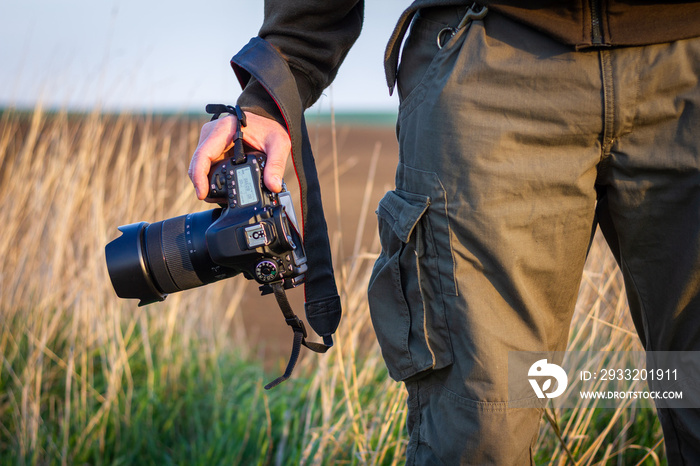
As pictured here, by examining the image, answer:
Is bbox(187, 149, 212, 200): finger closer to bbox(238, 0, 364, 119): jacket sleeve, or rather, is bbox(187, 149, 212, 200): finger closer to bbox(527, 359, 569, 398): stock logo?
bbox(238, 0, 364, 119): jacket sleeve

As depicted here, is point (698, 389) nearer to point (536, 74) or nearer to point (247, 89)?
point (536, 74)

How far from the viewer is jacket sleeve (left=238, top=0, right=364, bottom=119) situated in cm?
101

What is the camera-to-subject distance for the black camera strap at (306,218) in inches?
40.3

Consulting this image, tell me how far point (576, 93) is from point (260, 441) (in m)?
1.42

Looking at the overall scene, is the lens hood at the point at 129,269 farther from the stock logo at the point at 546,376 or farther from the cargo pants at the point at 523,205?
the stock logo at the point at 546,376

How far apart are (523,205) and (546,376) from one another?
11.8 inches

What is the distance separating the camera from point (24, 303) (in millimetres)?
2166

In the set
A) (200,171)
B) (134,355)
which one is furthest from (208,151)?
(134,355)

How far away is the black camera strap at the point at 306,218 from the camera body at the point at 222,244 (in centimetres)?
3

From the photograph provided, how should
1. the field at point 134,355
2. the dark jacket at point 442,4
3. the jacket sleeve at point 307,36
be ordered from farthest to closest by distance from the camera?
1. the field at point 134,355
2. the jacket sleeve at point 307,36
3. the dark jacket at point 442,4

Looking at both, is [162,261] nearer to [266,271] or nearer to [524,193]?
[266,271]

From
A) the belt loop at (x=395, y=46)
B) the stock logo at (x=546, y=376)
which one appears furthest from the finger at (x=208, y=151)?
the stock logo at (x=546, y=376)

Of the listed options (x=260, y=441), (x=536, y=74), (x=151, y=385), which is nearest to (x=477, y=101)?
(x=536, y=74)

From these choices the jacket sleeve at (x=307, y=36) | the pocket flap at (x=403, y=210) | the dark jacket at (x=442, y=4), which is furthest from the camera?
the jacket sleeve at (x=307, y=36)
